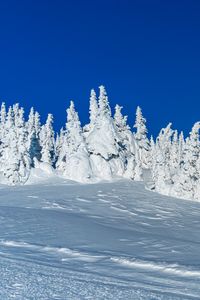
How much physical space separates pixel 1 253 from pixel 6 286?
172 inches

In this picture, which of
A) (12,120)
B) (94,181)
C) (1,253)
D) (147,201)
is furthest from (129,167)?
(1,253)

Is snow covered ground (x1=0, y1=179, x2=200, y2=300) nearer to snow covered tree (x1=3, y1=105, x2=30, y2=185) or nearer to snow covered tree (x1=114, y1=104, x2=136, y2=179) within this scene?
snow covered tree (x1=3, y1=105, x2=30, y2=185)

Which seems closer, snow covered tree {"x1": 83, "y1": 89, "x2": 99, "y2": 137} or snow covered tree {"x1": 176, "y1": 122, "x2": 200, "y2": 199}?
snow covered tree {"x1": 176, "y1": 122, "x2": 200, "y2": 199}

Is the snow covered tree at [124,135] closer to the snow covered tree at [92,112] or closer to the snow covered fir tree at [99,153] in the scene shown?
the snow covered fir tree at [99,153]

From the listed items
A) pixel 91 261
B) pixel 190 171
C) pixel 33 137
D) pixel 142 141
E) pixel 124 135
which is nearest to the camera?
pixel 91 261

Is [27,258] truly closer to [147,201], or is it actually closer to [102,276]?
[102,276]

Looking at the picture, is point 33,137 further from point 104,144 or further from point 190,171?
point 190,171

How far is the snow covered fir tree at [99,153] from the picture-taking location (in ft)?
180

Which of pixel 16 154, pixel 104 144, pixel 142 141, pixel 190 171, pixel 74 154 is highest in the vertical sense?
→ pixel 142 141

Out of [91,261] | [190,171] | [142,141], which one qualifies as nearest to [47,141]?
[142,141]

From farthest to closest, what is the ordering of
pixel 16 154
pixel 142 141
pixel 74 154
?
pixel 142 141 → pixel 74 154 → pixel 16 154

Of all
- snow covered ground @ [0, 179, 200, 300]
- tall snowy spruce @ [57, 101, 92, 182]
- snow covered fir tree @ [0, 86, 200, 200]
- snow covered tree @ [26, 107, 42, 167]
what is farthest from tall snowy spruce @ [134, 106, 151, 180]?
snow covered ground @ [0, 179, 200, 300]

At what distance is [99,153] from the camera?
230 feet

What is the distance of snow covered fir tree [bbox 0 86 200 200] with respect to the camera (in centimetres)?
5475
